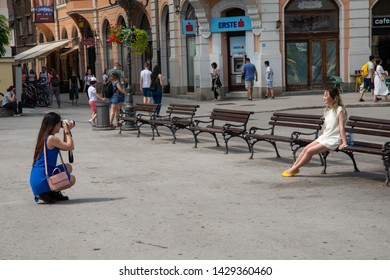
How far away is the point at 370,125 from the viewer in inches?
433

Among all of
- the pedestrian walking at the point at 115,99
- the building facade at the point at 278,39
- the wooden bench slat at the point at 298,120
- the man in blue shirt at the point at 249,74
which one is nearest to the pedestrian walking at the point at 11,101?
the building facade at the point at 278,39

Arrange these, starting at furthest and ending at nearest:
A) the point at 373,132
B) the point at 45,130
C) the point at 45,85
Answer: the point at 45,85 → the point at 373,132 → the point at 45,130

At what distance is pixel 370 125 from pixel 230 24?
1985 centimetres

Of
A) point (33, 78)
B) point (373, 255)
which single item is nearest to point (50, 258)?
point (373, 255)

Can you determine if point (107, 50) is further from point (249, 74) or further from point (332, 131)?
point (332, 131)

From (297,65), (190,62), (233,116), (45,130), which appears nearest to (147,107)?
(233,116)

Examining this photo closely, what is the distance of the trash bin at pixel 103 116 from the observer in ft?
64.5

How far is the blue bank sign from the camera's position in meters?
29.9

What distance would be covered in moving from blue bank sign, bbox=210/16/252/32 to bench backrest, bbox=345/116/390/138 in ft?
61.6

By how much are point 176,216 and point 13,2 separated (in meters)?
60.4

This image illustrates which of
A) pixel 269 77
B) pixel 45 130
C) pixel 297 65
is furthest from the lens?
pixel 297 65

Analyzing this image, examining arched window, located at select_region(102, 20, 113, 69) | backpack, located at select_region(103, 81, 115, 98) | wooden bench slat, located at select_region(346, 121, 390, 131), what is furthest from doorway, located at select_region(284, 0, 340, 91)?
wooden bench slat, located at select_region(346, 121, 390, 131)

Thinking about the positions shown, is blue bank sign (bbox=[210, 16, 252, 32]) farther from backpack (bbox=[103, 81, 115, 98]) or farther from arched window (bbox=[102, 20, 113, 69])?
arched window (bbox=[102, 20, 113, 69])

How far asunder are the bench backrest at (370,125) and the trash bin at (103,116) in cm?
949
